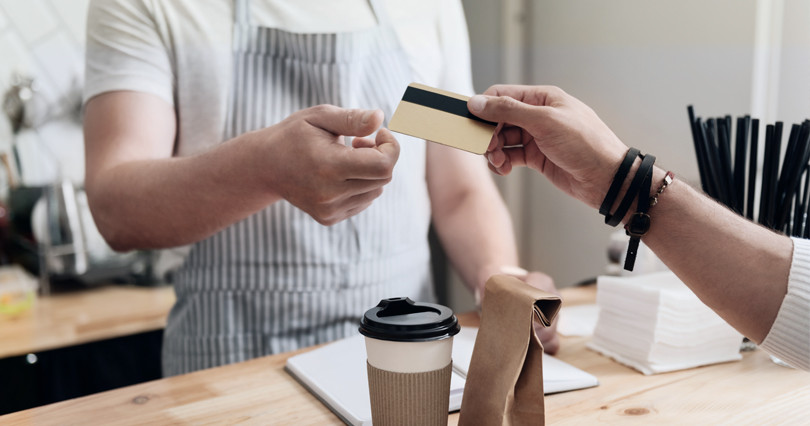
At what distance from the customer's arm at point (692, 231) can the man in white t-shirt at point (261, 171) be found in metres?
0.23

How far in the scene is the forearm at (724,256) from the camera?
69cm

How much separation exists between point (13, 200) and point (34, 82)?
36 cm

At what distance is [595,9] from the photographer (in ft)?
5.54

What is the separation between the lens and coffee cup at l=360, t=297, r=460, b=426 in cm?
59

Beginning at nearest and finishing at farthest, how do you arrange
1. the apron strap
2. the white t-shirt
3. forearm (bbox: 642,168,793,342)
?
forearm (bbox: 642,168,793,342)
the white t-shirt
the apron strap

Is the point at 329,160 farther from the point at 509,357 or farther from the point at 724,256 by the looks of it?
the point at 724,256

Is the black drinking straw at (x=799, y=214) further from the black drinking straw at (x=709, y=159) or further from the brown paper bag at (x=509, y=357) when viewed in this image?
the brown paper bag at (x=509, y=357)

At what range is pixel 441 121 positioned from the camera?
0.73m

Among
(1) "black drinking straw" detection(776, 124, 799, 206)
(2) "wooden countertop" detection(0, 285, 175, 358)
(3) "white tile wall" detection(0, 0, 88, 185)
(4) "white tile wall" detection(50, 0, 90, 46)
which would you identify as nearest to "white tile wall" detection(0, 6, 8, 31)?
(3) "white tile wall" detection(0, 0, 88, 185)

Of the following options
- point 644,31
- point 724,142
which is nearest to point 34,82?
point 644,31

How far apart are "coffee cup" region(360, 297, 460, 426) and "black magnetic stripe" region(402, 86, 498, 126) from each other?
0.23 metres

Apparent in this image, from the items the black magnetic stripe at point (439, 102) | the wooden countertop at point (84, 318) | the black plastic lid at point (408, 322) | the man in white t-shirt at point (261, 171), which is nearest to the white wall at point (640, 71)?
the man in white t-shirt at point (261, 171)

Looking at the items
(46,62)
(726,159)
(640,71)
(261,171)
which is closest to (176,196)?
A: (261,171)

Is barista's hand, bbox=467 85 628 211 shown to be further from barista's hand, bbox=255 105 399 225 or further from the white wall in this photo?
the white wall
